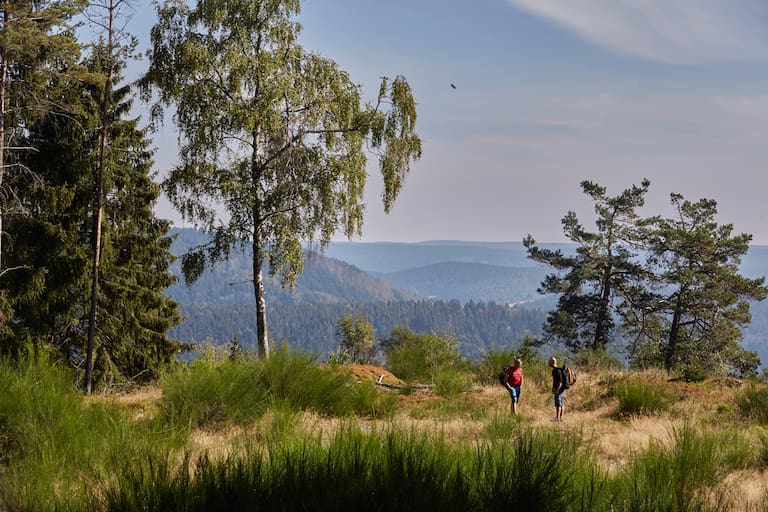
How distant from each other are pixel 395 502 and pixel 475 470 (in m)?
0.90

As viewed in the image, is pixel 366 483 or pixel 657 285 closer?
pixel 366 483

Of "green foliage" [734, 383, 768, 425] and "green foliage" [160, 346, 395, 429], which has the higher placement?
"green foliage" [160, 346, 395, 429]

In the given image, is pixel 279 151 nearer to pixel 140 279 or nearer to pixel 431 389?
pixel 431 389

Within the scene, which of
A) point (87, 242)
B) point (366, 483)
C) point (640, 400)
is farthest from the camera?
point (87, 242)

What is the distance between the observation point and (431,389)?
572 inches

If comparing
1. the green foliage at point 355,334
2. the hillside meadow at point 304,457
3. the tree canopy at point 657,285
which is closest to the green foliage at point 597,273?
the tree canopy at point 657,285

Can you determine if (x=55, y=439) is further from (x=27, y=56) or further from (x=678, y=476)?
(x=27, y=56)

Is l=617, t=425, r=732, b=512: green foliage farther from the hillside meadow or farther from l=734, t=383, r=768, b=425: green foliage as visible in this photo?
l=734, t=383, r=768, b=425: green foliage

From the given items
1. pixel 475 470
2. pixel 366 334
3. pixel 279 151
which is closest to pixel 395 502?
pixel 475 470

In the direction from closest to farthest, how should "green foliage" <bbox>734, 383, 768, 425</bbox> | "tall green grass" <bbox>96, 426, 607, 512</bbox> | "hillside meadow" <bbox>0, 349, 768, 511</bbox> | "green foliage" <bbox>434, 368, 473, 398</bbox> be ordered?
"tall green grass" <bbox>96, 426, 607, 512</bbox> < "hillside meadow" <bbox>0, 349, 768, 511</bbox> < "green foliage" <bbox>734, 383, 768, 425</bbox> < "green foliage" <bbox>434, 368, 473, 398</bbox>

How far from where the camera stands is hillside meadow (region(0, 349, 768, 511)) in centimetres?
407

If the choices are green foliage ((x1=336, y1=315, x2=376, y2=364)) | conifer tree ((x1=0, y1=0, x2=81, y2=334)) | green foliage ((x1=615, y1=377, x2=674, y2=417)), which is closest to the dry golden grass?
green foliage ((x1=615, y1=377, x2=674, y2=417))

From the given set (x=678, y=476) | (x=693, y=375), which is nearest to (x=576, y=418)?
(x=693, y=375)

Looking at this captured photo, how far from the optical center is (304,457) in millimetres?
4324
